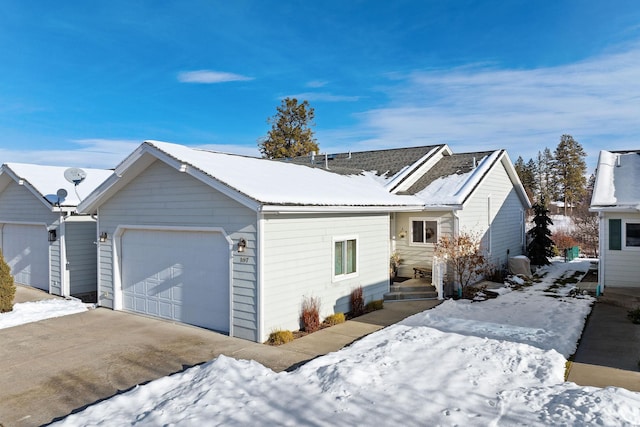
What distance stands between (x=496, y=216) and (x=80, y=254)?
53.8 ft

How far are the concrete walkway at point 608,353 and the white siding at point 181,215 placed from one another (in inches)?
238

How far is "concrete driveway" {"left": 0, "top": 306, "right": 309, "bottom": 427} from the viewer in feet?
19.8

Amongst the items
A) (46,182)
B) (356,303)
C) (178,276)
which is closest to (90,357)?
(178,276)

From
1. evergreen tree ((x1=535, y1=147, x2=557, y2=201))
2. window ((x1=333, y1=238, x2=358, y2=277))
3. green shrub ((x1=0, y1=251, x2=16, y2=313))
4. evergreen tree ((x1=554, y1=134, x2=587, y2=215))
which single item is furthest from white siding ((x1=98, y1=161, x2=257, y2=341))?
evergreen tree ((x1=535, y1=147, x2=557, y2=201))

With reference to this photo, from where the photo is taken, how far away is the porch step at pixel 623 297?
1134 centimetres

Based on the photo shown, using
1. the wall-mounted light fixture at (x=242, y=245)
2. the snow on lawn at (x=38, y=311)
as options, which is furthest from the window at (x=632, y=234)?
the snow on lawn at (x=38, y=311)

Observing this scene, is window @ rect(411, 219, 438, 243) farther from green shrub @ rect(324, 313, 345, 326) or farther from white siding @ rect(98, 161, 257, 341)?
white siding @ rect(98, 161, 257, 341)

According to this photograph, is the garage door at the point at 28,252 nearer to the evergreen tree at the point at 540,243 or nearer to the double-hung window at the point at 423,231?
the double-hung window at the point at 423,231

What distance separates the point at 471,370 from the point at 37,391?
272 inches

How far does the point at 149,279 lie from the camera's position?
36.1ft

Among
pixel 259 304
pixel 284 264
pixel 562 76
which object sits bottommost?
pixel 259 304

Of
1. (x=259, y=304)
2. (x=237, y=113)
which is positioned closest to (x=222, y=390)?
(x=259, y=304)

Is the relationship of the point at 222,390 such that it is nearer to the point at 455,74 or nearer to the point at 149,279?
the point at 149,279

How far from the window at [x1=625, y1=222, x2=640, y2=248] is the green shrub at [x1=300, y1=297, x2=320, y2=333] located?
33.7 ft
